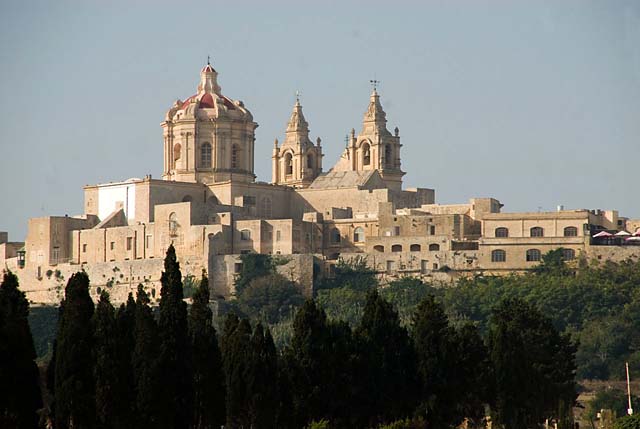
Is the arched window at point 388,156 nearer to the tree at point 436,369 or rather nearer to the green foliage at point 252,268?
the green foliage at point 252,268

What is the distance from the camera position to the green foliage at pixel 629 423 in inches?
2092

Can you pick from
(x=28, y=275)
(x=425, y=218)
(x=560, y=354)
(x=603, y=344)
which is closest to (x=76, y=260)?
(x=28, y=275)

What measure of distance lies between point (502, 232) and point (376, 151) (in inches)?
458

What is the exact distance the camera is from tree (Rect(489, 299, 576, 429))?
58719 millimetres

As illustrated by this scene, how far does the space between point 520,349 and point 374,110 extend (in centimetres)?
3828

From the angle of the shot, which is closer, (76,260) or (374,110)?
(76,260)

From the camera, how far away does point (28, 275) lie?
91812mm

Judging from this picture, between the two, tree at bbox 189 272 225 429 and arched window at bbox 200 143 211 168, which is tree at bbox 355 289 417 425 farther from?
arched window at bbox 200 143 211 168

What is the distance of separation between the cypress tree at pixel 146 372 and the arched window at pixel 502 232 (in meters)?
37.1

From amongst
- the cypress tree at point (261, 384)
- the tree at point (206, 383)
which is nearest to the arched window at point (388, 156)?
the cypress tree at point (261, 384)

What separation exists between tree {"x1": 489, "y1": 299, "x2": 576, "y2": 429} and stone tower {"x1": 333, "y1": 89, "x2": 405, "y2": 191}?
30.7 m

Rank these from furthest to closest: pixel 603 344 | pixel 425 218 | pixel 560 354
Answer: pixel 425 218 → pixel 603 344 → pixel 560 354

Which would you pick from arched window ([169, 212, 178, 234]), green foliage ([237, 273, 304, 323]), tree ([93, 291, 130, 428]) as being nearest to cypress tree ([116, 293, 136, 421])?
tree ([93, 291, 130, 428])

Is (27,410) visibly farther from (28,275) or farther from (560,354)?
(28,275)
